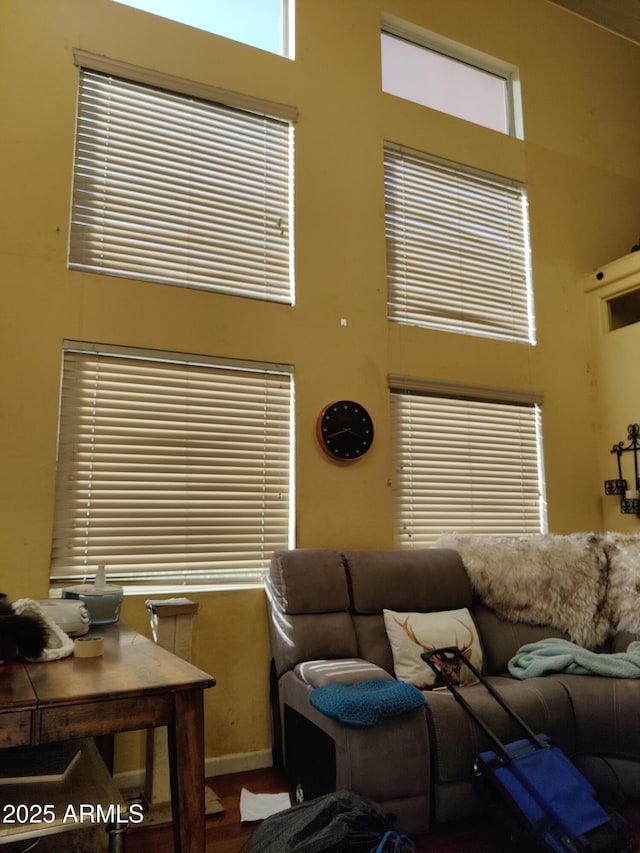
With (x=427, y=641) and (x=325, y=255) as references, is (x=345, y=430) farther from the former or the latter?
(x=427, y=641)

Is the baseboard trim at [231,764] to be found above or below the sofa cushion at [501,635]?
below

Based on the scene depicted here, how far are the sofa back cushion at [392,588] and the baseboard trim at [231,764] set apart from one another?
796mm

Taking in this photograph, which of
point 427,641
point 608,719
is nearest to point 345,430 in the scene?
point 427,641

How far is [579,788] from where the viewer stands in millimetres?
2270

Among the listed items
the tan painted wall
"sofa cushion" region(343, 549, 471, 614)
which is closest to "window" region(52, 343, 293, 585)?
the tan painted wall

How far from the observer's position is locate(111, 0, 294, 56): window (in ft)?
12.2

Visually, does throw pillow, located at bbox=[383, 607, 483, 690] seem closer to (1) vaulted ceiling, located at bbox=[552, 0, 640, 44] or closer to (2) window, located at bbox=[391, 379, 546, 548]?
(2) window, located at bbox=[391, 379, 546, 548]

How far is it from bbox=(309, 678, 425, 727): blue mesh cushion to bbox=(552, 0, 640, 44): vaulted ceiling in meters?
2.17

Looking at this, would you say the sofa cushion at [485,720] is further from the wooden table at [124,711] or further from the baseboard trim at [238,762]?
the wooden table at [124,711]

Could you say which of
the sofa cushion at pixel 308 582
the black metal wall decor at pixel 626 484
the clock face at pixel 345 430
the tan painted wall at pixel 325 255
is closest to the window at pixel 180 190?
the tan painted wall at pixel 325 255

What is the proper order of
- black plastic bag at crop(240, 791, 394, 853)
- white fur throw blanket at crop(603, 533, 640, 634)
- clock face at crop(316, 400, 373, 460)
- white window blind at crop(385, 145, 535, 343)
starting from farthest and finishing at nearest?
white window blind at crop(385, 145, 535, 343)
clock face at crop(316, 400, 373, 460)
white fur throw blanket at crop(603, 533, 640, 634)
black plastic bag at crop(240, 791, 394, 853)

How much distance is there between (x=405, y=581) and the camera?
11.0ft

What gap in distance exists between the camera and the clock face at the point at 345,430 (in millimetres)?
3660

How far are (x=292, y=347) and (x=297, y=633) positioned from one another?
1.63 metres
